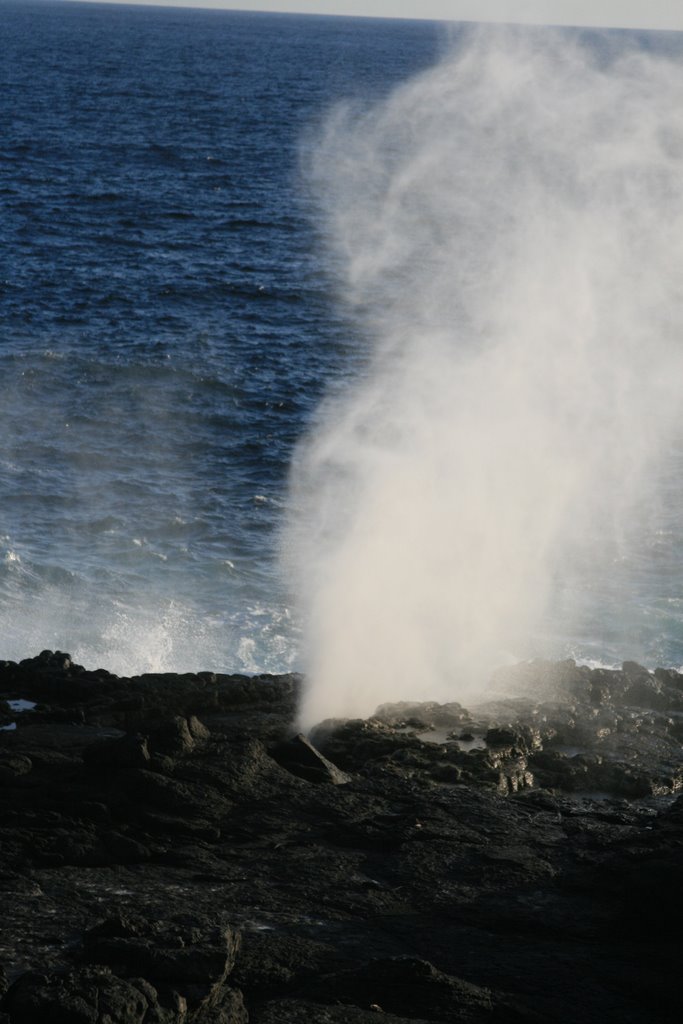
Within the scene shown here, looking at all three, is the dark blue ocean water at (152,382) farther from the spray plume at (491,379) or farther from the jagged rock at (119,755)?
the jagged rock at (119,755)

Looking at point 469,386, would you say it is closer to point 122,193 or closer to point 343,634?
point 343,634

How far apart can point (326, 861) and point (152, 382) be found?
3165 cm

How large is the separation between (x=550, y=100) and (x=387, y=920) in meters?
73.0

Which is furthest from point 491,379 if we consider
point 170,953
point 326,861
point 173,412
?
point 170,953

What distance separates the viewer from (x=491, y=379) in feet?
147

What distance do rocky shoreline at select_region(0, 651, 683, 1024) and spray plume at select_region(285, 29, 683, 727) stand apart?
338 cm

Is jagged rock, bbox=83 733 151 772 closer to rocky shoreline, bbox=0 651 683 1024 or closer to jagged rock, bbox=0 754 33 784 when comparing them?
rocky shoreline, bbox=0 651 683 1024

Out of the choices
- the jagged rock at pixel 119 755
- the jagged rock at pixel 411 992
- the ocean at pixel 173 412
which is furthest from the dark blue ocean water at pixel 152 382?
the jagged rock at pixel 411 992

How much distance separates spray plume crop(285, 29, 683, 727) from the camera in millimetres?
31016

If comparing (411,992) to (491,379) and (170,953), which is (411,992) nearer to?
(170,953)

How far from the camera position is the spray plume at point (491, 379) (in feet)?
102

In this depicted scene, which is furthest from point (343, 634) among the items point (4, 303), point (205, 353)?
point (4, 303)

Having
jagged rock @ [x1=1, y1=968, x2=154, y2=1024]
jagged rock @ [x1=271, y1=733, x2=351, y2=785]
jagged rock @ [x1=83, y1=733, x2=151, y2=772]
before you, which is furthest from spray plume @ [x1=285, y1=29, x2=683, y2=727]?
jagged rock @ [x1=1, y1=968, x2=154, y2=1024]

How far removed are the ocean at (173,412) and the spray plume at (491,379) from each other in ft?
3.76
